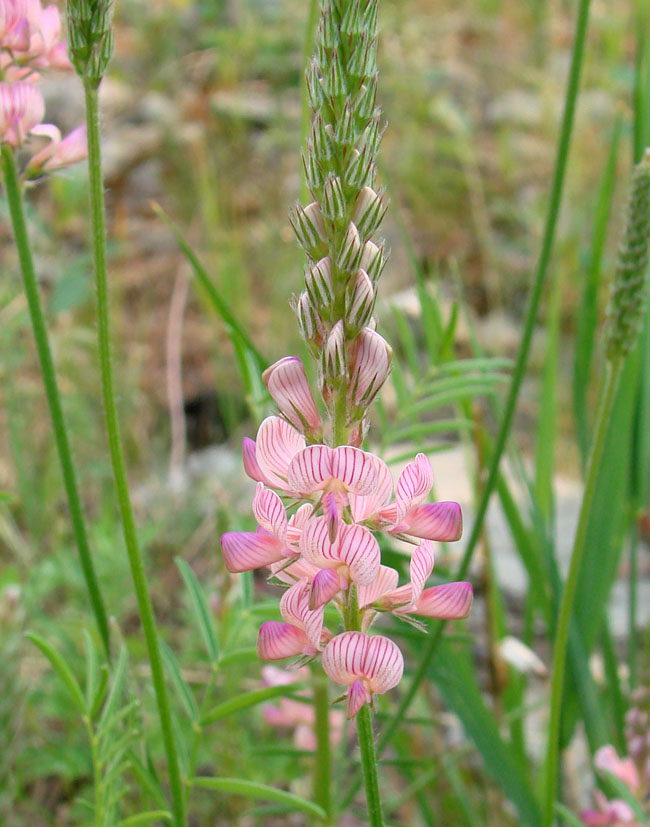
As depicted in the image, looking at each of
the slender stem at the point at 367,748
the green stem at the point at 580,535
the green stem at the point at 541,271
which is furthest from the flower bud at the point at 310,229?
the green stem at the point at 541,271

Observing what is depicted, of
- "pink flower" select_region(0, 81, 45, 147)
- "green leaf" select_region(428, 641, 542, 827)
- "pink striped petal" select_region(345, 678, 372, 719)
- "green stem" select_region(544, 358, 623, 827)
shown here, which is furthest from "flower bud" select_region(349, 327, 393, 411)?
"green leaf" select_region(428, 641, 542, 827)

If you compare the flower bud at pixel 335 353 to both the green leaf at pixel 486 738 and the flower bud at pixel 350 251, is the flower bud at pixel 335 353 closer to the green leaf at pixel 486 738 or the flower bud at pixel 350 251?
the flower bud at pixel 350 251

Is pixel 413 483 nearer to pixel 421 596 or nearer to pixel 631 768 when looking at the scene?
pixel 421 596

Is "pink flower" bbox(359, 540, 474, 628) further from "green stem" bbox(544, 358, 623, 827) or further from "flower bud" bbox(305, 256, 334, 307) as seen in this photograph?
"green stem" bbox(544, 358, 623, 827)

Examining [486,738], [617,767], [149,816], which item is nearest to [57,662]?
[149,816]

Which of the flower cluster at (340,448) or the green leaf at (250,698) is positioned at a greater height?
the flower cluster at (340,448)
